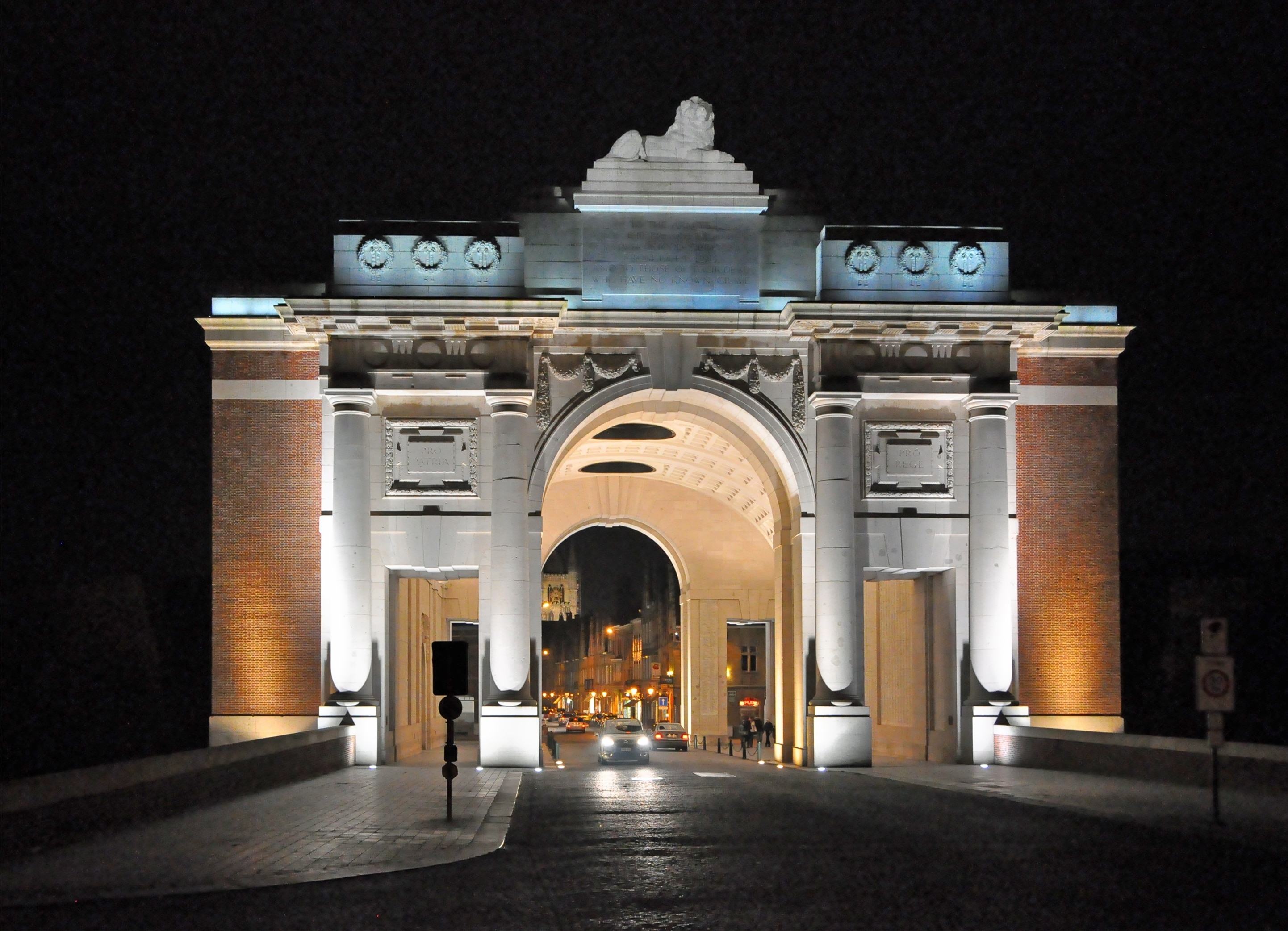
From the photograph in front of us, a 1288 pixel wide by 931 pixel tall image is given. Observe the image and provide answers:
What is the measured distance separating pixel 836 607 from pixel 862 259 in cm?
839

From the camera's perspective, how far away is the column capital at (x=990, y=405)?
1378 inches

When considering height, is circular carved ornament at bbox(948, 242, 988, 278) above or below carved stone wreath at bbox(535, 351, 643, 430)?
above

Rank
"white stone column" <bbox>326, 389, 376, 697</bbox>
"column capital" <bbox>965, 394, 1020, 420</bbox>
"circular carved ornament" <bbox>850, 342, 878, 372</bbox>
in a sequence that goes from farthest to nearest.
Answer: "circular carved ornament" <bbox>850, 342, 878, 372</bbox>, "column capital" <bbox>965, 394, 1020, 420</bbox>, "white stone column" <bbox>326, 389, 376, 697</bbox>

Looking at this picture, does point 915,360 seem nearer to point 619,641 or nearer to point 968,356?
point 968,356

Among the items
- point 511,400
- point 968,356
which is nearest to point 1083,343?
point 968,356

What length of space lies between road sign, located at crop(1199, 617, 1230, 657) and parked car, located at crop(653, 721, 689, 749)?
34.7 m

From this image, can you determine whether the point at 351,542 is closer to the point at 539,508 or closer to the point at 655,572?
the point at 539,508

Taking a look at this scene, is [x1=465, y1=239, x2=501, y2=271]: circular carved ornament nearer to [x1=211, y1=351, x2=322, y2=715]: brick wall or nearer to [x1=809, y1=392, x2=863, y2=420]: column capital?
[x1=211, y1=351, x2=322, y2=715]: brick wall

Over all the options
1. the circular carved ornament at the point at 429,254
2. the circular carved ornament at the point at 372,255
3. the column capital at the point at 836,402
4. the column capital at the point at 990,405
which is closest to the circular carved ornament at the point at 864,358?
the column capital at the point at 836,402

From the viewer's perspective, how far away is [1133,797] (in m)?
22.3

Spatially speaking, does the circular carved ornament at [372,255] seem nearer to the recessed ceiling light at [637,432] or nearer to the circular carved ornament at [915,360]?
the recessed ceiling light at [637,432]

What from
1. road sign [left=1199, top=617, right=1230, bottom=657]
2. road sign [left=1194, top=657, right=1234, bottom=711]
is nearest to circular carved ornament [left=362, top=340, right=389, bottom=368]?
road sign [left=1199, top=617, right=1230, bottom=657]

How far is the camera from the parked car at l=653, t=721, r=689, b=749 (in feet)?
172

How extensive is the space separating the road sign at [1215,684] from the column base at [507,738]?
1815 centimetres
